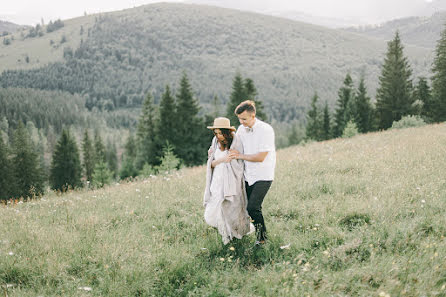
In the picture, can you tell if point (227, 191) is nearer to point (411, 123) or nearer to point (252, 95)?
point (411, 123)

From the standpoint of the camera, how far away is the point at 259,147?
5.06 m

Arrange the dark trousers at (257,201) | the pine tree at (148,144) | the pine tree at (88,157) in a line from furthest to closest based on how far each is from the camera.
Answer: the pine tree at (88,157)
the pine tree at (148,144)
the dark trousers at (257,201)

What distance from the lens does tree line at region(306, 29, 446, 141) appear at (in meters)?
37.2

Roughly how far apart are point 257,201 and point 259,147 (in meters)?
0.97

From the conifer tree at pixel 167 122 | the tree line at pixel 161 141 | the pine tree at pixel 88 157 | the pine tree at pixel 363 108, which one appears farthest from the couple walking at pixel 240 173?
the pine tree at pixel 88 157

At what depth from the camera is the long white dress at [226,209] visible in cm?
538

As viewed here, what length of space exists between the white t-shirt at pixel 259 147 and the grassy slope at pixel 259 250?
1.24 meters

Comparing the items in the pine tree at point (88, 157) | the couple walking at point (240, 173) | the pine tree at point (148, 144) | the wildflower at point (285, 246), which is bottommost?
the pine tree at point (88, 157)

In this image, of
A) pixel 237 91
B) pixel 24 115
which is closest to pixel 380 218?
pixel 237 91

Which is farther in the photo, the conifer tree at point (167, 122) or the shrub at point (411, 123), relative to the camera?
the conifer tree at point (167, 122)

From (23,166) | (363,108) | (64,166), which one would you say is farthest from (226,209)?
(64,166)

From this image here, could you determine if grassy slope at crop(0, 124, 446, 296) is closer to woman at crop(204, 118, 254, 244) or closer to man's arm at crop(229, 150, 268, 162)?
woman at crop(204, 118, 254, 244)

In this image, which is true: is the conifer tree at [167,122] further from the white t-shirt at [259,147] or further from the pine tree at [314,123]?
the white t-shirt at [259,147]

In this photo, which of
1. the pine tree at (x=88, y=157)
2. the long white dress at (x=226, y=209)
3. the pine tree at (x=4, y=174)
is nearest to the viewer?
the long white dress at (x=226, y=209)
